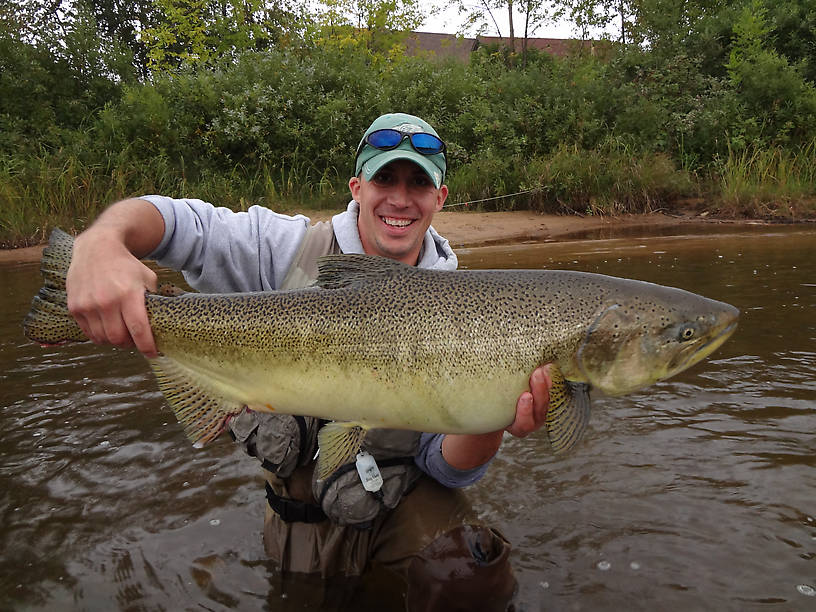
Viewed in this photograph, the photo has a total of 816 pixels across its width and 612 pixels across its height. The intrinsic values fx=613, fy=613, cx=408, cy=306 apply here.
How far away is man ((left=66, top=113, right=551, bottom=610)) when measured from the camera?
2.52 m

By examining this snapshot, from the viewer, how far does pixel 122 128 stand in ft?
45.3

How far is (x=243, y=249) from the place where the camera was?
293 centimetres

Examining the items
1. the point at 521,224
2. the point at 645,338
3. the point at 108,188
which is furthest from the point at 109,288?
A: the point at 108,188

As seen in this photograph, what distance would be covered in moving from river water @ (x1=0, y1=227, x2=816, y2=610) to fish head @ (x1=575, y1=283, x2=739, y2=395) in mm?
1099

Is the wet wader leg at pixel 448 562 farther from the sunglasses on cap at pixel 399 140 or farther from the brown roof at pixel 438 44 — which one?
the brown roof at pixel 438 44

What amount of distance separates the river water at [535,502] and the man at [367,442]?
24cm

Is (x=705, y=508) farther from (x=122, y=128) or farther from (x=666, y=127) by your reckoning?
(x=666, y=127)

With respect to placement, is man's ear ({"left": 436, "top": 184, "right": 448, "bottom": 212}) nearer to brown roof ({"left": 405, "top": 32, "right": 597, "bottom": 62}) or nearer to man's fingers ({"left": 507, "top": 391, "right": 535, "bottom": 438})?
man's fingers ({"left": 507, "top": 391, "right": 535, "bottom": 438})

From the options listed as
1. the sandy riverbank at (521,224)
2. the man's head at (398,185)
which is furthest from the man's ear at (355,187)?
the sandy riverbank at (521,224)

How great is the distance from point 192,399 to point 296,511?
2.87 feet

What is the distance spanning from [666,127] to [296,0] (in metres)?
16.8

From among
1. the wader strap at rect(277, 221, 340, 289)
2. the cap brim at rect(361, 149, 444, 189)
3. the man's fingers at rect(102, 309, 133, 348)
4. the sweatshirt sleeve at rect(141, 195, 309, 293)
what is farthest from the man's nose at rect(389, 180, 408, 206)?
the man's fingers at rect(102, 309, 133, 348)

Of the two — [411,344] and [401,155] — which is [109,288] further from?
[401,155]

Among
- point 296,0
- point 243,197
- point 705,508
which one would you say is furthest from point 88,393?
point 296,0
